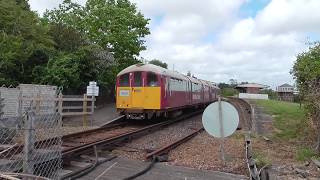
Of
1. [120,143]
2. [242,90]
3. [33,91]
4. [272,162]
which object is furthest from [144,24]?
[242,90]

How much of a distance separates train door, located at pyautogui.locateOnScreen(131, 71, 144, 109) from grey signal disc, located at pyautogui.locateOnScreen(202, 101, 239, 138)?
35.6 feet

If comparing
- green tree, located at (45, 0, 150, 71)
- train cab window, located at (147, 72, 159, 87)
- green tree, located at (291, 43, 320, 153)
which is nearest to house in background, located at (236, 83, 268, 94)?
green tree, located at (45, 0, 150, 71)

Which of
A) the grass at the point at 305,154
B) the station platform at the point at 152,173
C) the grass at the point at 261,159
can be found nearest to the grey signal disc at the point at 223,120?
the grass at the point at 261,159

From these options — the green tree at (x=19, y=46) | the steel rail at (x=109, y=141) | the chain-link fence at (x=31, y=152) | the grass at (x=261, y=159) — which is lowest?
the grass at (x=261, y=159)

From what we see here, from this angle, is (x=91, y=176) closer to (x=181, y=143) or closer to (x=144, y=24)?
(x=181, y=143)

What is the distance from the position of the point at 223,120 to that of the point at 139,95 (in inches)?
445

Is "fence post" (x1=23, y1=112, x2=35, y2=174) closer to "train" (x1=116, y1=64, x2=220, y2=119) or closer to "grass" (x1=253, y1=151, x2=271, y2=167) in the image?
"grass" (x1=253, y1=151, x2=271, y2=167)

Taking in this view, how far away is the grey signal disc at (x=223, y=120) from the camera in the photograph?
11.5m

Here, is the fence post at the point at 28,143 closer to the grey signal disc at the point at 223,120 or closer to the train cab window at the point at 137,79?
the grey signal disc at the point at 223,120

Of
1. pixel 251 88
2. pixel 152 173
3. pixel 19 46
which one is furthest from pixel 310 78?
pixel 251 88

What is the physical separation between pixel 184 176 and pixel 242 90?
119m

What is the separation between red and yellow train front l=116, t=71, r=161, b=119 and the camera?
2233 centimetres

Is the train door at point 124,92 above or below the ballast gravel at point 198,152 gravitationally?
above

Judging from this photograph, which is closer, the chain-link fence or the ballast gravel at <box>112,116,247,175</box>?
the chain-link fence
